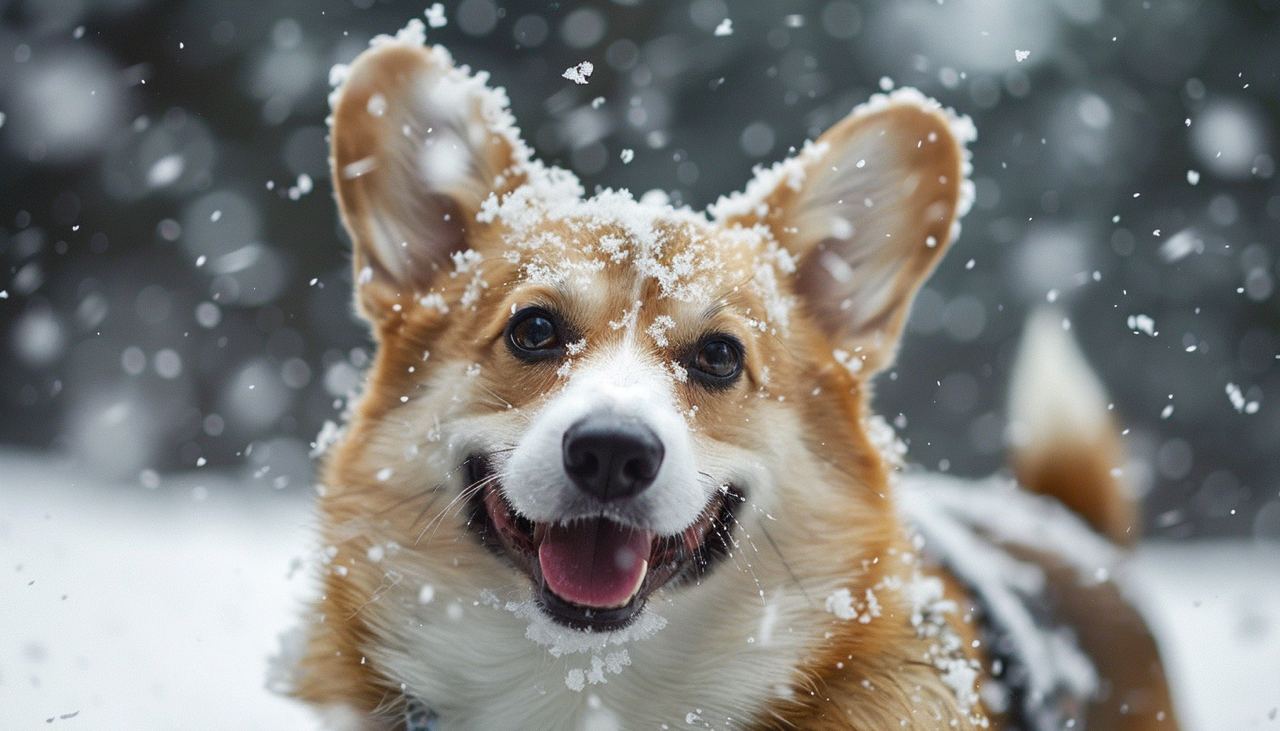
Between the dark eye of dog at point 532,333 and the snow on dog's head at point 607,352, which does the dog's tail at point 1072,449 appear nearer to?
the snow on dog's head at point 607,352

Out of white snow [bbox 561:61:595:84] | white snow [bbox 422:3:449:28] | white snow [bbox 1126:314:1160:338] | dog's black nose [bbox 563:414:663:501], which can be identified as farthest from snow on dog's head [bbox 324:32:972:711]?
white snow [bbox 1126:314:1160:338]

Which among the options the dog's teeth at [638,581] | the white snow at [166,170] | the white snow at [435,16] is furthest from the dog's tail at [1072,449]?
the white snow at [166,170]

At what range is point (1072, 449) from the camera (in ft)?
10.1

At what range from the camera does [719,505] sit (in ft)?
6.63

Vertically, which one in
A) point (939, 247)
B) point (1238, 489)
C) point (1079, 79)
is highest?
point (939, 247)

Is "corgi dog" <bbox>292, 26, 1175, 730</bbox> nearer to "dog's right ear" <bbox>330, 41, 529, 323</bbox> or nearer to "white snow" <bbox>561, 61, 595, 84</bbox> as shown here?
"dog's right ear" <bbox>330, 41, 529, 323</bbox>

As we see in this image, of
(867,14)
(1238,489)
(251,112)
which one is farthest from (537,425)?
(1238,489)

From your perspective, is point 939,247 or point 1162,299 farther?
point 1162,299

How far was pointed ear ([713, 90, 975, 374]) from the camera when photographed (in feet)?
7.64

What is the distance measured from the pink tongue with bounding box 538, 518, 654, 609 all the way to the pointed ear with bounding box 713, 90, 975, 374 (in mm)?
751

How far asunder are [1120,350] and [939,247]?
13.0ft

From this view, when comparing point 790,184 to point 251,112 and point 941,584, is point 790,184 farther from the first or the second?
point 251,112

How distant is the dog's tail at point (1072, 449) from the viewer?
308 centimetres

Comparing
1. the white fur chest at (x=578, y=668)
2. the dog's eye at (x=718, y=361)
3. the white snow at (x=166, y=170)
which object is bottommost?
the white snow at (x=166, y=170)
